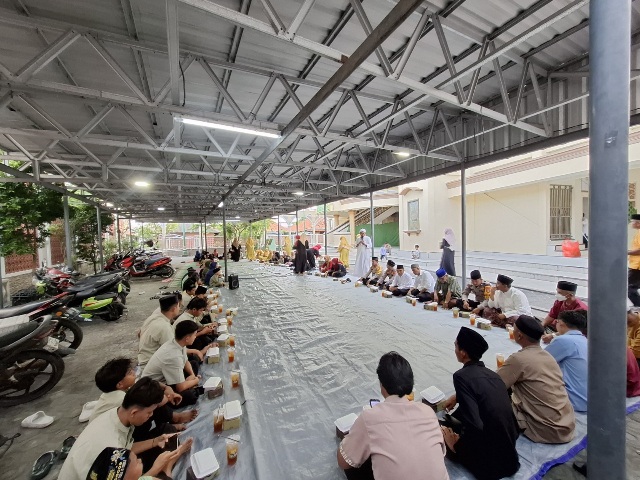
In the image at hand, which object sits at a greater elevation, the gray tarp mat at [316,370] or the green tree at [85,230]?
the green tree at [85,230]

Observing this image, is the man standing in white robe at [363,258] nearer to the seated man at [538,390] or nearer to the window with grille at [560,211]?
the seated man at [538,390]

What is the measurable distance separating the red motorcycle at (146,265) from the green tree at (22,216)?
2.53 metres

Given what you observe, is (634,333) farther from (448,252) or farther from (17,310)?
(17,310)

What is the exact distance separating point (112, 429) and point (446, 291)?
574 centimetres

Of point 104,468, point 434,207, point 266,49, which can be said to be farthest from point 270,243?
point 104,468

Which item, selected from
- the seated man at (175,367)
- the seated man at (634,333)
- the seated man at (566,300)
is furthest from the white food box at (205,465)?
the seated man at (566,300)

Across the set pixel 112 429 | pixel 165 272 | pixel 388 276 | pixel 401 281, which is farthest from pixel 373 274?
pixel 165 272

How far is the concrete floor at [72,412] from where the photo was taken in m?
2.13

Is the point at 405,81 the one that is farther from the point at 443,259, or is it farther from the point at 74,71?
the point at 443,259

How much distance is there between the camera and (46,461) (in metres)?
2.15

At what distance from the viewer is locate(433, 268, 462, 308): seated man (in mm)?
5562

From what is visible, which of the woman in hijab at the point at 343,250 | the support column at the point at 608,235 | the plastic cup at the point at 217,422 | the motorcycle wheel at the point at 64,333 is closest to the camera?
the support column at the point at 608,235

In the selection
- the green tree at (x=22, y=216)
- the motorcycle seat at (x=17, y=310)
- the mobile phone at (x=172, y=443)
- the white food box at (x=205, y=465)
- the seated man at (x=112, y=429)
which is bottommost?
the mobile phone at (x=172, y=443)

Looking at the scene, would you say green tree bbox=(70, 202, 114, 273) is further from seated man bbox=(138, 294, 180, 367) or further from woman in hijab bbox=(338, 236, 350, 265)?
seated man bbox=(138, 294, 180, 367)
